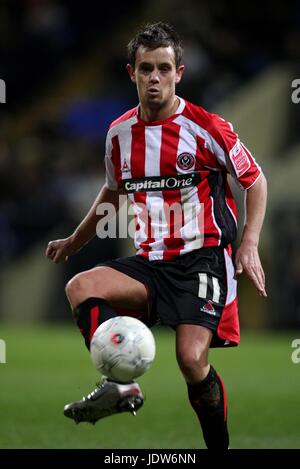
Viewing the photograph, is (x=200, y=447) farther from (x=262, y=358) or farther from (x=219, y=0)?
(x=219, y=0)

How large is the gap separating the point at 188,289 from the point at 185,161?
24.1 inches

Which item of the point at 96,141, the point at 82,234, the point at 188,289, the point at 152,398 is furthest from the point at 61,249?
the point at 96,141

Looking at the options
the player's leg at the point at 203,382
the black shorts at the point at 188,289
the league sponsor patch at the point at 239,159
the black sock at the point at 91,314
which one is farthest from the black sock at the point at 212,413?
the league sponsor patch at the point at 239,159

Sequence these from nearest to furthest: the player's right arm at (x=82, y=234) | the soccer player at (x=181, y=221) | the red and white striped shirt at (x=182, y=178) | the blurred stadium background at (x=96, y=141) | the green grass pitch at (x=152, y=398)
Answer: the soccer player at (x=181, y=221) < the red and white striped shirt at (x=182, y=178) < the player's right arm at (x=82, y=234) < the green grass pitch at (x=152, y=398) < the blurred stadium background at (x=96, y=141)

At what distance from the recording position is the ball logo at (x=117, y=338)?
14.0 feet

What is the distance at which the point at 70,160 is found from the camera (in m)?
16.3

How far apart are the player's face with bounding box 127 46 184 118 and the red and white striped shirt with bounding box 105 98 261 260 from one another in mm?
170

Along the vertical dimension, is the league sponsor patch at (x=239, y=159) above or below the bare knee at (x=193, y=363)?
above

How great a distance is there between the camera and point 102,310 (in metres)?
4.50

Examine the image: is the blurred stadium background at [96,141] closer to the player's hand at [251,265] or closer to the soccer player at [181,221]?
the soccer player at [181,221]

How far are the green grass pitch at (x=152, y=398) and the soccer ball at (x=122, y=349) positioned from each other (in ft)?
3.97

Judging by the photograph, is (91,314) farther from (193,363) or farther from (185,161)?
(185,161)
